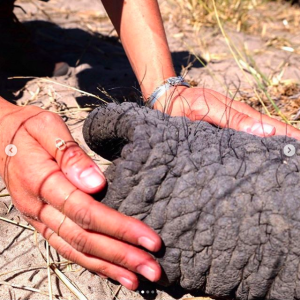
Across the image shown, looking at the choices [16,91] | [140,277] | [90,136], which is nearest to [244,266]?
[140,277]

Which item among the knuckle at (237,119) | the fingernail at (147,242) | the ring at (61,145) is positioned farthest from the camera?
the knuckle at (237,119)

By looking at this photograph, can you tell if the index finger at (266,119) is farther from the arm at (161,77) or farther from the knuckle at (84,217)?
the knuckle at (84,217)

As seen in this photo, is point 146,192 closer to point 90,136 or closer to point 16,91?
point 90,136

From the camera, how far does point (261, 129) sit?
4.97ft

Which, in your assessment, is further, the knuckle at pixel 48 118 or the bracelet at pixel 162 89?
the bracelet at pixel 162 89

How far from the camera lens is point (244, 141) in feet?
4.51

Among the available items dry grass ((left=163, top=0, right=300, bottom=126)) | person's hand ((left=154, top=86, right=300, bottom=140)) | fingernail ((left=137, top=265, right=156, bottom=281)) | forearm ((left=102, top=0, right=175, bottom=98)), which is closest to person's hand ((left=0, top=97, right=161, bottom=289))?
fingernail ((left=137, top=265, right=156, bottom=281))

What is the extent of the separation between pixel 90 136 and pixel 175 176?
330 mm

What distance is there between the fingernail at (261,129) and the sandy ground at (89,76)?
0.53 metres

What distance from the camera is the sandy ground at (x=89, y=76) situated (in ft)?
4.75

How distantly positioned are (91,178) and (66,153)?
0.11 metres

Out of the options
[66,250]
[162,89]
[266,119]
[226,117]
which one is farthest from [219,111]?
[66,250]

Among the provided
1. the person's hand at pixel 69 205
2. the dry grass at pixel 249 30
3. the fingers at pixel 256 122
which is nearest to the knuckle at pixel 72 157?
the person's hand at pixel 69 205

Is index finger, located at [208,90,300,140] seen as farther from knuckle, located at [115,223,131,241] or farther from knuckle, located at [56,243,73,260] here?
knuckle, located at [56,243,73,260]
